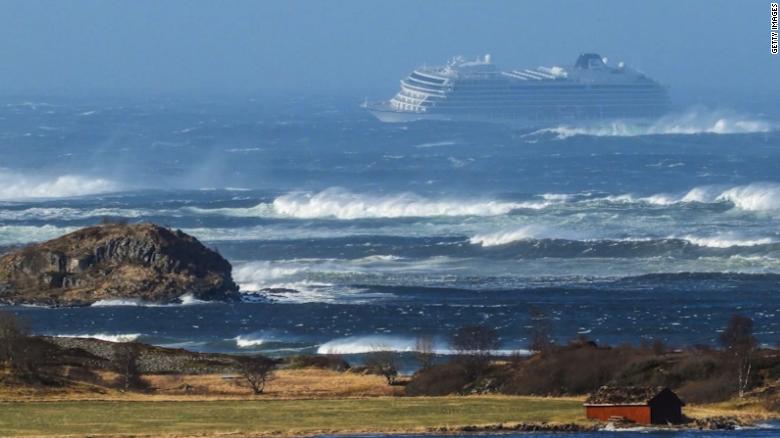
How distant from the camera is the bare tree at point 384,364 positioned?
169 feet

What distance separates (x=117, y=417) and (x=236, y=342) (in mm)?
14058

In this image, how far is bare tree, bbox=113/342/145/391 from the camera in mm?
51750

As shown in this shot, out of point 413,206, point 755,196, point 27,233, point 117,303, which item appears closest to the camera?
point 117,303

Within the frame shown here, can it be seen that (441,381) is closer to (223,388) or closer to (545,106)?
(223,388)

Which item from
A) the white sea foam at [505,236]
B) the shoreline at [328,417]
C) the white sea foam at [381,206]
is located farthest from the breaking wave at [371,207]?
the shoreline at [328,417]

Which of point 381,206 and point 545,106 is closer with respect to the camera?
point 381,206

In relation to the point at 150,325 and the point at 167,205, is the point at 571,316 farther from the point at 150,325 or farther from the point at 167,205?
the point at 167,205

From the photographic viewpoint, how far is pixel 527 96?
18038 cm

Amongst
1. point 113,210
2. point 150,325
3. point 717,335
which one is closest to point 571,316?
point 717,335

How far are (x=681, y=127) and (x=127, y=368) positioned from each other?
119427 mm

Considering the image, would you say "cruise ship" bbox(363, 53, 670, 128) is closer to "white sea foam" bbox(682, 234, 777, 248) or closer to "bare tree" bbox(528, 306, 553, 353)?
"white sea foam" bbox(682, 234, 777, 248)

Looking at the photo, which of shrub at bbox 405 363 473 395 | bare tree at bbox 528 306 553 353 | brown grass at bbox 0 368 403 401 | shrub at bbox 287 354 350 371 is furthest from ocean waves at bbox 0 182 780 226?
shrub at bbox 405 363 473 395

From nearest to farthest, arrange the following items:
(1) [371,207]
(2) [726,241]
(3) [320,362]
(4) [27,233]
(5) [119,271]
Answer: (3) [320,362], (5) [119,271], (2) [726,241], (4) [27,233], (1) [371,207]

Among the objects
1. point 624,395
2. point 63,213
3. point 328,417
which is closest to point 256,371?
point 328,417
